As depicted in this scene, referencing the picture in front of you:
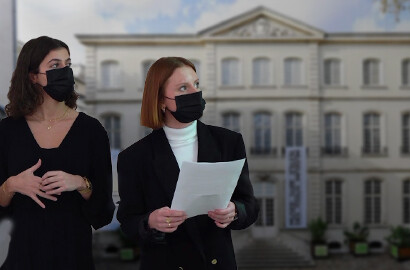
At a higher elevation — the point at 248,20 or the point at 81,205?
the point at 248,20

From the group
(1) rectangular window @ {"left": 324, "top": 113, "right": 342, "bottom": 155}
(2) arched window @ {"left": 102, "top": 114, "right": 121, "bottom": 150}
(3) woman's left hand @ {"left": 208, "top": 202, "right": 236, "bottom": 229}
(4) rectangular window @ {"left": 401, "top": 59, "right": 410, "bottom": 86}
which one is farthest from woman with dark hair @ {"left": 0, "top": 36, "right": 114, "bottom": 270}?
(4) rectangular window @ {"left": 401, "top": 59, "right": 410, "bottom": 86}

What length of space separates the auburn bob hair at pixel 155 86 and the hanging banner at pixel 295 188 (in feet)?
41.2

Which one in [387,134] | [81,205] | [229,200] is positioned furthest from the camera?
[387,134]

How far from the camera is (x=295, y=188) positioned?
45.5 feet

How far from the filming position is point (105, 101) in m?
13.7

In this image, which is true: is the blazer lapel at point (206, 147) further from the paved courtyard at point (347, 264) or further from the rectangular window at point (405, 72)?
the rectangular window at point (405, 72)

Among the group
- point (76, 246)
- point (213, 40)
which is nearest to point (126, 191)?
point (76, 246)

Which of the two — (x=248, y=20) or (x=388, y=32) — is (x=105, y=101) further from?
(x=388, y=32)

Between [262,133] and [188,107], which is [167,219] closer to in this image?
[188,107]

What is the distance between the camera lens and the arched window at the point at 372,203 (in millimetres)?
14469

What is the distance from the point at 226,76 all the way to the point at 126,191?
12461 millimetres

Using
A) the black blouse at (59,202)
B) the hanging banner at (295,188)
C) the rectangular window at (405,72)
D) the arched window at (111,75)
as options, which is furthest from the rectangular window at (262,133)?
the black blouse at (59,202)

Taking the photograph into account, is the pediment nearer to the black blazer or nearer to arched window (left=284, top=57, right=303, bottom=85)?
arched window (left=284, top=57, right=303, bottom=85)

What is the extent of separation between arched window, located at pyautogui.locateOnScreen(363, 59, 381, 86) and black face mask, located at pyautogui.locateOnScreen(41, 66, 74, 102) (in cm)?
1381
